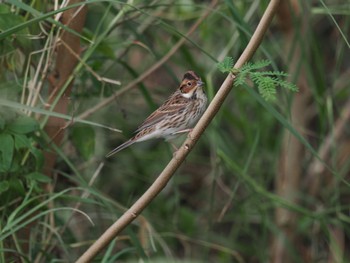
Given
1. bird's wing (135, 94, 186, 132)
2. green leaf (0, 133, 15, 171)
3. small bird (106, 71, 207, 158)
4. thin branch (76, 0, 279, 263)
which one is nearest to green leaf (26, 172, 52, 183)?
green leaf (0, 133, 15, 171)

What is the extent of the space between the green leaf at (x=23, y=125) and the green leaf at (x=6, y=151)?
0.06 m

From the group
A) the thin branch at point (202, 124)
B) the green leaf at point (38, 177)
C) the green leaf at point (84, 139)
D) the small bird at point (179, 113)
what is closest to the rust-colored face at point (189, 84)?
the small bird at point (179, 113)

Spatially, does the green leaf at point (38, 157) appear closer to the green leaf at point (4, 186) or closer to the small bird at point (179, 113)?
the green leaf at point (4, 186)

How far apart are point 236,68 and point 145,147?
3469 mm

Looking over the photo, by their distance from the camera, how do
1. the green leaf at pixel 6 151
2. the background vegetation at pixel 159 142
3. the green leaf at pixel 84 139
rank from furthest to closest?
the green leaf at pixel 84 139 < the background vegetation at pixel 159 142 < the green leaf at pixel 6 151

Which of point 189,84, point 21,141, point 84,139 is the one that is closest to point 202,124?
point 189,84

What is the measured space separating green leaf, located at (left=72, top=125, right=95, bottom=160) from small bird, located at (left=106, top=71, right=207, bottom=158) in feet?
1.05

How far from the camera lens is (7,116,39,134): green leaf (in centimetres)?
300

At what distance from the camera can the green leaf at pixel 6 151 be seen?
2.92 meters

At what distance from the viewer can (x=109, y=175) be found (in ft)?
18.0

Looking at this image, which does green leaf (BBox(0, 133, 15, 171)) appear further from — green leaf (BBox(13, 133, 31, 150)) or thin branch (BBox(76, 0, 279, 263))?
thin branch (BBox(76, 0, 279, 263))

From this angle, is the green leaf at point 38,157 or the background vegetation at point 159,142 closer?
the green leaf at point 38,157

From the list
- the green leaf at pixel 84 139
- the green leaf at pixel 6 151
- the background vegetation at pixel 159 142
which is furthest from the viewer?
the green leaf at pixel 84 139

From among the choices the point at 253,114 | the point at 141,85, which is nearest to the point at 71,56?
the point at 141,85
